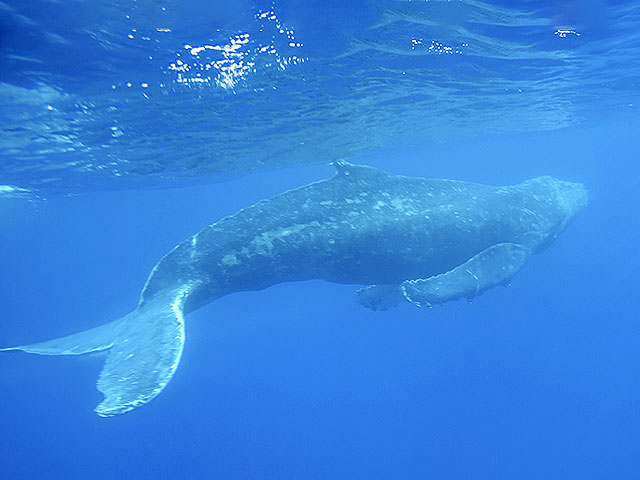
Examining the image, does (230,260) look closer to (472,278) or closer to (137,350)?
(137,350)

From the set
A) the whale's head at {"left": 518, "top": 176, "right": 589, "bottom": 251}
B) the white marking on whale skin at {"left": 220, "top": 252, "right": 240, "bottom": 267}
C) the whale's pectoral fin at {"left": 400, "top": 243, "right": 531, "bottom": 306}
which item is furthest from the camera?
the whale's head at {"left": 518, "top": 176, "right": 589, "bottom": 251}

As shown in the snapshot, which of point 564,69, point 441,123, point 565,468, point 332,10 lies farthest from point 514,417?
point 332,10

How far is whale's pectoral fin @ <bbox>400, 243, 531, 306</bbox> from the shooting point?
10.1m

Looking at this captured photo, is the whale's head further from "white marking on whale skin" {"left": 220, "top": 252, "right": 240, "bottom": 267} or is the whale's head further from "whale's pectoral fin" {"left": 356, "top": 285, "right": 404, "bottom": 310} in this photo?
"white marking on whale skin" {"left": 220, "top": 252, "right": 240, "bottom": 267}

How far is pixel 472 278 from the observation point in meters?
10.8

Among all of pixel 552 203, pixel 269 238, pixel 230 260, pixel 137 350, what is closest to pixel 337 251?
pixel 269 238

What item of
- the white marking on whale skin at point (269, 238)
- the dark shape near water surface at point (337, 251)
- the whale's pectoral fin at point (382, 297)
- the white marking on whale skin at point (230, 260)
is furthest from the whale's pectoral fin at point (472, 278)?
the white marking on whale skin at point (230, 260)

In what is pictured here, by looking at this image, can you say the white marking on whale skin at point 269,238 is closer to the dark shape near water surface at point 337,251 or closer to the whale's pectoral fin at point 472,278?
the dark shape near water surface at point 337,251

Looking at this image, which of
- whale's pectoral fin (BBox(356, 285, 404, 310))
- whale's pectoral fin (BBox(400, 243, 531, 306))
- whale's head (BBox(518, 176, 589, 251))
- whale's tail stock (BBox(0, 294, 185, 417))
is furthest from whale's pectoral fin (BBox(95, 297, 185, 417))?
whale's head (BBox(518, 176, 589, 251))

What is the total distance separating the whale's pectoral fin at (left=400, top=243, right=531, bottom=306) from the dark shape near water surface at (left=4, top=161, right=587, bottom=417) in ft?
0.08

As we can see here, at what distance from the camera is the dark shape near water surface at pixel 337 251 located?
995 cm

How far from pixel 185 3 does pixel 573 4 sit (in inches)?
386

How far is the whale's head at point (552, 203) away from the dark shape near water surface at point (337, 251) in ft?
7.39

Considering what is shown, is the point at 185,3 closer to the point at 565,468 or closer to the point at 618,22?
the point at 618,22
